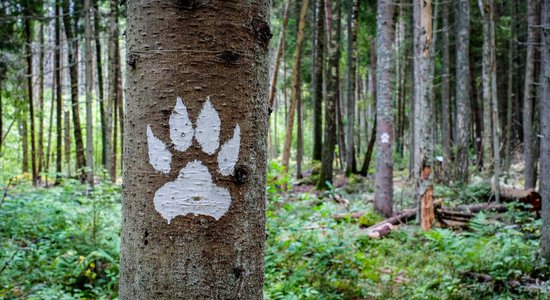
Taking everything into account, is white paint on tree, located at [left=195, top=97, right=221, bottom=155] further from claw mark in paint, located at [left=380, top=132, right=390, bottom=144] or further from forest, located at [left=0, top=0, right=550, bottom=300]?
claw mark in paint, located at [left=380, top=132, right=390, bottom=144]

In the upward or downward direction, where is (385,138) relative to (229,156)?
upward

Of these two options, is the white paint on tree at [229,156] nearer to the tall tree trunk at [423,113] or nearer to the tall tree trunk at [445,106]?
the tall tree trunk at [423,113]

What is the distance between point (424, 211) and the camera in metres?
8.04

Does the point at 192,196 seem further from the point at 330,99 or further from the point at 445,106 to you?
the point at 445,106

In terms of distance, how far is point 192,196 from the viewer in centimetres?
109

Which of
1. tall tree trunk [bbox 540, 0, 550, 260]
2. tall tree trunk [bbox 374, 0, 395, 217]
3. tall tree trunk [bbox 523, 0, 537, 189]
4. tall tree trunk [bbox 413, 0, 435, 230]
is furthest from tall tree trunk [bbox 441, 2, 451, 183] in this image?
tall tree trunk [bbox 540, 0, 550, 260]

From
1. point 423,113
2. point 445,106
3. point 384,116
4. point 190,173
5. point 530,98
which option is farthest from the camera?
point 445,106

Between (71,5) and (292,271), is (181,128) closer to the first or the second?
(292,271)

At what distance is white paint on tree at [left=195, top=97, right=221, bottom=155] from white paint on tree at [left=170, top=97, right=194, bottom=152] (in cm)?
2

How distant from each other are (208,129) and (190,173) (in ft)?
0.39

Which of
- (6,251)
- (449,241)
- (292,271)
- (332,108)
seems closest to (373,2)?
(332,108)

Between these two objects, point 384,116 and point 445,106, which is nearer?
point 384,116

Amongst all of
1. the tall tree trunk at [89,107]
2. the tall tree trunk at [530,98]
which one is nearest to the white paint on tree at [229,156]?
the tall tree trunk at [89,107]

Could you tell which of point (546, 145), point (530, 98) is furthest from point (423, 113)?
point (530, 98)
